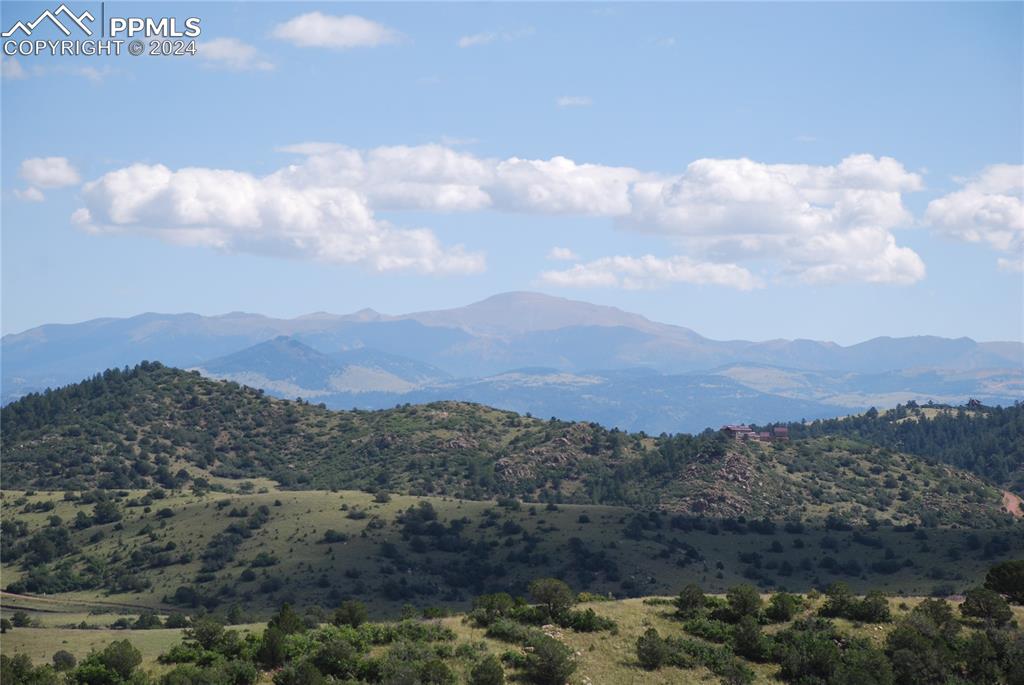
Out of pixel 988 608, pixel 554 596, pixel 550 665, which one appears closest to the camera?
pixel 550 665

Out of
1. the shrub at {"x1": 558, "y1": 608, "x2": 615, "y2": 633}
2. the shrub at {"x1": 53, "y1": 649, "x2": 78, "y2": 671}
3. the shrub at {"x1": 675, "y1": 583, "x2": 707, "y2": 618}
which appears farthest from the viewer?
the shrub at {"x1": 675, "y1": 583, "x2": 707, "y2": 618}

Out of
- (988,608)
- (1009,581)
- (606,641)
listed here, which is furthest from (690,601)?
(1009,581)

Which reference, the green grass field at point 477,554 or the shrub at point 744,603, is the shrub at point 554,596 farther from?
the green grass field at point 477,554

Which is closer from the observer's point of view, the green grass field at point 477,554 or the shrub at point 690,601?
the shrub at point 690,601

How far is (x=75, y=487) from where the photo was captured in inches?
7205

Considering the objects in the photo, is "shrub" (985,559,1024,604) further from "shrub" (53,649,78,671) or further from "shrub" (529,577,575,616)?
"shrub" (53,649,78,671)

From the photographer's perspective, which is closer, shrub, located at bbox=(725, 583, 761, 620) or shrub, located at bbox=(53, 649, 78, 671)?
shrub, located at bbox=(53, 649, 78, 671)

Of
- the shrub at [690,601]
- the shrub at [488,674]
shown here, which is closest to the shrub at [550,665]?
the shrub at [488,674]

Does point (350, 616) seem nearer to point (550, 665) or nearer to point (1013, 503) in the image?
point (550, 665)

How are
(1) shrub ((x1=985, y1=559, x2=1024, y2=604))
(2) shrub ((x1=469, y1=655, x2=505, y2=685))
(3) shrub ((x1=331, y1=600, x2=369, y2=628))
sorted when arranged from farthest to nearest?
1. (1) shrub ((x1=985, y1=559, x2=1024, y2=604))
2. (3) shrub ((x1=331, y1=600, x2=369, y2=628))
3. (2) shrub ((x1=469, y1=655, x2=505, y2=685))

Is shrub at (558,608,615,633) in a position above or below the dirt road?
above

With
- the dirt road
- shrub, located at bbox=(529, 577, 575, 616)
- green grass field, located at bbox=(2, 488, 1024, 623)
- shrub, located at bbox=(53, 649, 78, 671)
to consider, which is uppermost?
shrub, located at bbox=(529, 577, 575, 616)

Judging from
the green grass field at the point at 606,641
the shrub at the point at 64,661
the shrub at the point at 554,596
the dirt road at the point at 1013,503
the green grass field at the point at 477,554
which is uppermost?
the shrub at the point at 554,596

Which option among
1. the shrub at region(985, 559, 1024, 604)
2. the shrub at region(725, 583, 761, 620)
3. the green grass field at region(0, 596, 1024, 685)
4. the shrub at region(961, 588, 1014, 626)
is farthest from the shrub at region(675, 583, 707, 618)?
the shrub at region(985, 559, 1024, 604)
